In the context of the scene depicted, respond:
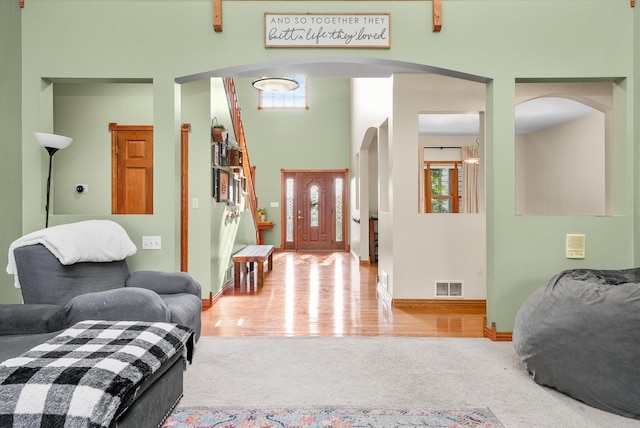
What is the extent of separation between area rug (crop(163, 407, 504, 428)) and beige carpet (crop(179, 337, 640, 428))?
84mm

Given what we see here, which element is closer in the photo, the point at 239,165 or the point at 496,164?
the point at 496,164

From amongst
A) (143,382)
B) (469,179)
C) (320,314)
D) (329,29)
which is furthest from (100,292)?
(469,179)

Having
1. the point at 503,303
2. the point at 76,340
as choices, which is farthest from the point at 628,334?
the point at 76,340

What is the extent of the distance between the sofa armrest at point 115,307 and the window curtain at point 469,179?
8.23m

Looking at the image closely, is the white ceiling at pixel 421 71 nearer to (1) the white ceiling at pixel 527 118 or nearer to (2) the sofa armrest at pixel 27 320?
(1) the white ceiling at pixel 527 118

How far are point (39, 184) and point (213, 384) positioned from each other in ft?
7.19

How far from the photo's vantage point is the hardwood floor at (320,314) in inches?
160

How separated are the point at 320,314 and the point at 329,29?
9.06 feet

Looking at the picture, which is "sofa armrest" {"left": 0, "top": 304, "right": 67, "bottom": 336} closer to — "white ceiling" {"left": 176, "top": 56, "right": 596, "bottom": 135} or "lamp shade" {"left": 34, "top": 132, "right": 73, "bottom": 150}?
"lamp shade" {"left": 34, "top": 132, "right": 73, "bottom": 150}

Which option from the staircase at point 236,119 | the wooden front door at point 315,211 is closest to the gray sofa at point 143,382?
the staircase at point 236,119

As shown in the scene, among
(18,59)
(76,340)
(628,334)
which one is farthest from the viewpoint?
(18,59)

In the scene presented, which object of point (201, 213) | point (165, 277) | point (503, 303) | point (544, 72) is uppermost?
point (544, 72)

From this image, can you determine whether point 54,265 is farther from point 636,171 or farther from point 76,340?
point 636,171

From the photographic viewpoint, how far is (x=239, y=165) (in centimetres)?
→ 604
